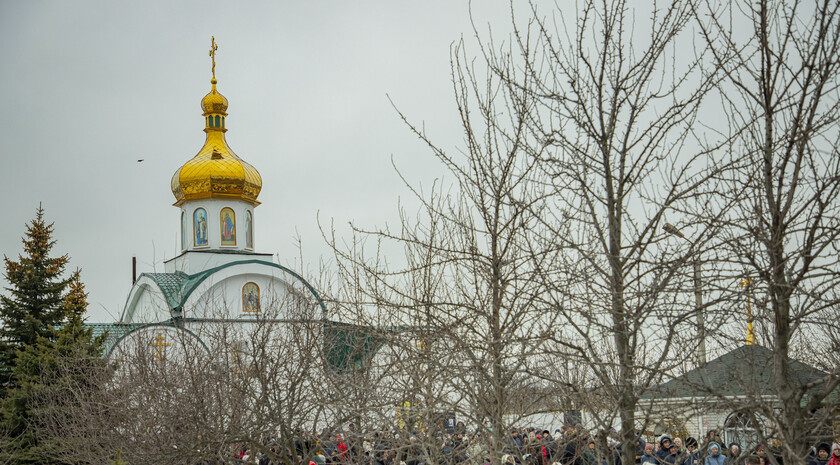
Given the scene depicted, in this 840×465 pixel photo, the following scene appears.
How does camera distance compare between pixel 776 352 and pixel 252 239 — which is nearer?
pixel 776 352

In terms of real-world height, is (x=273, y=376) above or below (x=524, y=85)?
below

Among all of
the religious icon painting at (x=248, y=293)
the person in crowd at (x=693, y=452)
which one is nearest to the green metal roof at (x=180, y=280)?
the religious icon painting at (x=248, y=293)

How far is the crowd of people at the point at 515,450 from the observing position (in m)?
5.72

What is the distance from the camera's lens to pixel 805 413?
4.53 meters

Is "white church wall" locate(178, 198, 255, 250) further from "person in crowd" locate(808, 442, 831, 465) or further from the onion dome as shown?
"person in crowd" locate(808, 442, 831, 465)

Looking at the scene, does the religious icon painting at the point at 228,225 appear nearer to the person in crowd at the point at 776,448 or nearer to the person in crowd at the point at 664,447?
the person in crowd at the point at 664,447

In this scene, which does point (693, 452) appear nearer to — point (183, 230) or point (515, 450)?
point (515, 450)

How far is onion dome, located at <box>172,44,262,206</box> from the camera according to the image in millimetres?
35688

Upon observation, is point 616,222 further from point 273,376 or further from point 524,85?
point 273,376

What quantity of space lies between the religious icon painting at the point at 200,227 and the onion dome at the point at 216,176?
0.64 meters

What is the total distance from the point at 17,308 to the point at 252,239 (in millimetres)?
14896

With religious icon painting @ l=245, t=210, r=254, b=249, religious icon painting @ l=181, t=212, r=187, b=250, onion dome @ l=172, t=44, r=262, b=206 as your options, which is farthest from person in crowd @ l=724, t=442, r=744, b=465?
religious icon painting @ l=181, t=212, r=187, b=250

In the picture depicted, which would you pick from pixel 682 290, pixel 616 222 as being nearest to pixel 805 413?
pixel 682 290

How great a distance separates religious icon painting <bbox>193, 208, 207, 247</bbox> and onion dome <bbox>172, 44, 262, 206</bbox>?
25.1 inches
